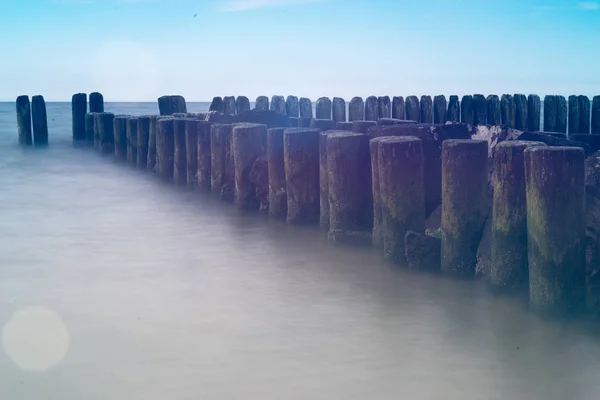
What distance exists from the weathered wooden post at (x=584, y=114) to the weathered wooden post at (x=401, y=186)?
1019 centimetres

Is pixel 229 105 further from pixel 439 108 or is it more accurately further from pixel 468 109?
pixel 468 109

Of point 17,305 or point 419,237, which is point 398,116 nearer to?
point 419,237

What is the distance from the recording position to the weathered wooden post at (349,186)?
23.6ft

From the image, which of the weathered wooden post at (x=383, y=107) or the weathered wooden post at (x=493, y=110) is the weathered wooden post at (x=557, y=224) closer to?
the weathered wooden post at (x=493, y=110)

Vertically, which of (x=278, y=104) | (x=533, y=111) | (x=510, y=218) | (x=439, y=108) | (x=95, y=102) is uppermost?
(x=95, y=102)

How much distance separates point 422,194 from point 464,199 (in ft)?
1.78

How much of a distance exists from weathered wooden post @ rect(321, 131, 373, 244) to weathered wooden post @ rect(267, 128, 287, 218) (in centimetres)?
121

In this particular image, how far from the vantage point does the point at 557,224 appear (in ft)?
16.6

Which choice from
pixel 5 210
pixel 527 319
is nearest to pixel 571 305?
pixel 527 319

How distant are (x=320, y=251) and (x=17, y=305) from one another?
2776 mm

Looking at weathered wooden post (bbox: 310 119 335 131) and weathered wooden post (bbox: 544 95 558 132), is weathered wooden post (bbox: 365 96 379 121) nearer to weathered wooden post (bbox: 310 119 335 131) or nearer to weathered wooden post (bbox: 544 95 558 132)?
weathered wooden post (bbox: 544 95 558 132)

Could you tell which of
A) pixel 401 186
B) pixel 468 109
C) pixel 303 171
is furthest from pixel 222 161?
pixel 468 109

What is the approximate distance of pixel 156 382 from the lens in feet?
14.3

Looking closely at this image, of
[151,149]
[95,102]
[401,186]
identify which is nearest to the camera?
[401,186]
